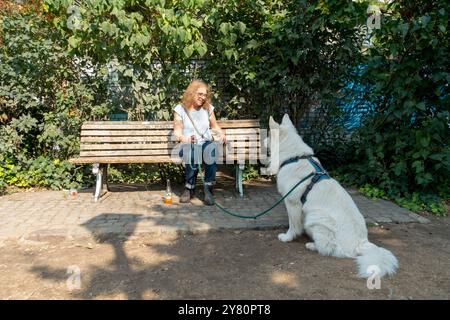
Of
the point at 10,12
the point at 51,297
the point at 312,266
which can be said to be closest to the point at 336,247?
the point at 312,266

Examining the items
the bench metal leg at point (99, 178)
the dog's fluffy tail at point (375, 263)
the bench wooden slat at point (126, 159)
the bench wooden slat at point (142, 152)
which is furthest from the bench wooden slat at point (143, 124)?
the dog's fluffy tail at point (375, 263)

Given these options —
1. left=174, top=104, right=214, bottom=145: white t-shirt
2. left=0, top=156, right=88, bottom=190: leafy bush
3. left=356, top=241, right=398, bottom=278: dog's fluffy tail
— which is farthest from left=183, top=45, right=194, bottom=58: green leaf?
left=356, top=241, right=398, bottom=278: dog's fluffy tail

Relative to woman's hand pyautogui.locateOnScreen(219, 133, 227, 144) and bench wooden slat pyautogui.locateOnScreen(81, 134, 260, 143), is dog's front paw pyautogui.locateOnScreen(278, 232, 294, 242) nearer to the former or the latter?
→ woman's hand pyautogui.locateOnScreen(219, 133, 227, 144)

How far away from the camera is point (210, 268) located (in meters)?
3.53

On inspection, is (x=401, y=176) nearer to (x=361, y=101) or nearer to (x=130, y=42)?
(x=361, y=101)

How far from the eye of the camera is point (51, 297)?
9.86 ft

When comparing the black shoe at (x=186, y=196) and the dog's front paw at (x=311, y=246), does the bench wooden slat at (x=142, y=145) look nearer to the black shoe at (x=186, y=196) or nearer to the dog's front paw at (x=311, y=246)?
the black shoe at (x=186, y=196)

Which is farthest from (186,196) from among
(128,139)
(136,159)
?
(128,139)

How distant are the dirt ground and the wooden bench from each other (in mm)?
1763

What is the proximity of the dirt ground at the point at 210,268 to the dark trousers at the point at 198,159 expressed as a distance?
1.49 metres

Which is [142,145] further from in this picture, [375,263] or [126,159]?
[375,263]

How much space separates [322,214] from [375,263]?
2.15ft

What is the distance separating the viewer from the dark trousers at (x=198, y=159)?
5.72 metres

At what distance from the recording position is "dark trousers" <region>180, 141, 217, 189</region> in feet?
18.8
